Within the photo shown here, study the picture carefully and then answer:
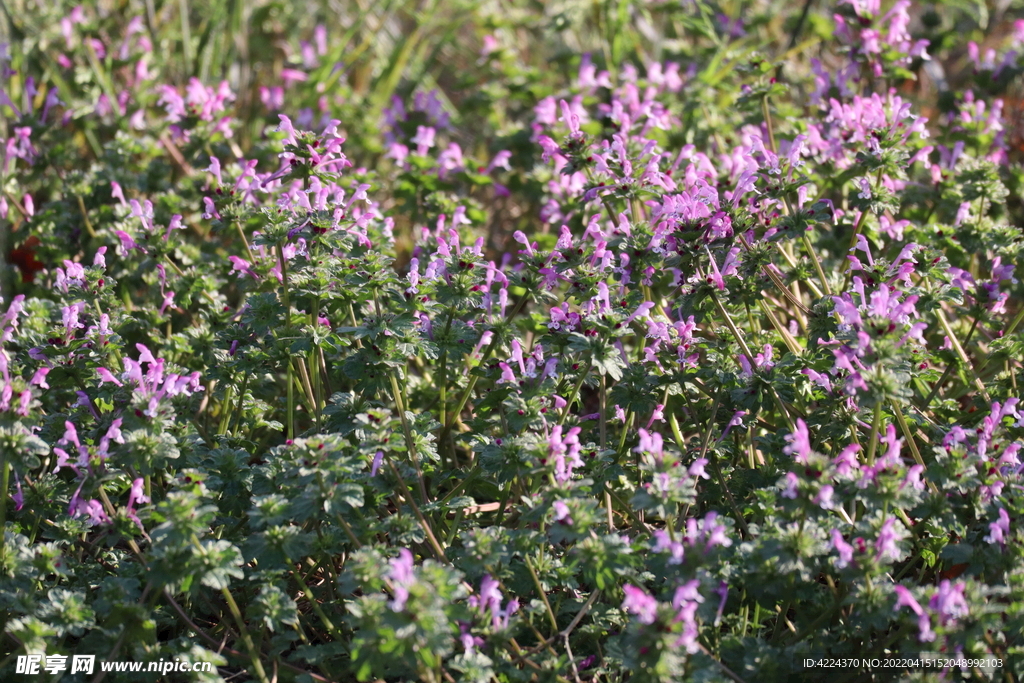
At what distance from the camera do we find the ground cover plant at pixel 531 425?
2.08 meters

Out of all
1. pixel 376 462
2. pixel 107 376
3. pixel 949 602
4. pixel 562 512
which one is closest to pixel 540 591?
pixel 562 512

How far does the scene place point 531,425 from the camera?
2.47 meters

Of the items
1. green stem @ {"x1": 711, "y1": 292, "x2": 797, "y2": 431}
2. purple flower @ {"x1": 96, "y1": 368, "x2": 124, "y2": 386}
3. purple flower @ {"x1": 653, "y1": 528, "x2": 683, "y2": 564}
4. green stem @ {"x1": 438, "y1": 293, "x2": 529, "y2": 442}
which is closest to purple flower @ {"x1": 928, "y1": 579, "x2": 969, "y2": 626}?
purple flower @ {"x1": 653, "y1": 528, "x2": 683, "y2": 564}

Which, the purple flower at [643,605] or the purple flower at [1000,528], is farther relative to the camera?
the purple flower at [1000,528]

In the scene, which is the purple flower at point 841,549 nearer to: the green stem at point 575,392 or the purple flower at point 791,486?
the purple flower at point 791,486

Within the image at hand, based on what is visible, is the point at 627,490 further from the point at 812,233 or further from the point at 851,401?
the point at 812,233

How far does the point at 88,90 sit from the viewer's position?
4.73 metres

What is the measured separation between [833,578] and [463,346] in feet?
3.93

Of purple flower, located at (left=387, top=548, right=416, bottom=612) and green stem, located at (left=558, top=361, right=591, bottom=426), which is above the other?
green stem, located at (left=558, top=361, right=591, bottom=426)

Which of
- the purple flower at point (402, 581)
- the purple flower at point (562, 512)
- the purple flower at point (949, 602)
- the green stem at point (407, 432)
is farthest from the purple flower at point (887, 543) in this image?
the green stem at point (407, 432)

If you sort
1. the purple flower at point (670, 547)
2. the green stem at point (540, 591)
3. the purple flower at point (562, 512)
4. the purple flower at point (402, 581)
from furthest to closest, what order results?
the green stem at point (540, 591), the purple flower at point (562, 512), the purple flower at point (670, 547), the purple flower at point (402, 581)

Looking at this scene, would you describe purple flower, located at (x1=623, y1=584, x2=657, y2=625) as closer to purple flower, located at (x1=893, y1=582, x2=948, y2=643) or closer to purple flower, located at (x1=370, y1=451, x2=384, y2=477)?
purple flower, located at (x1=893, y1=582, x2=948, y2=643)

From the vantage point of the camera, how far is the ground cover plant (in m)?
2.08

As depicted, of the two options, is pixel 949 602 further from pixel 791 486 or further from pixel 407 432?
pixel 407 432
